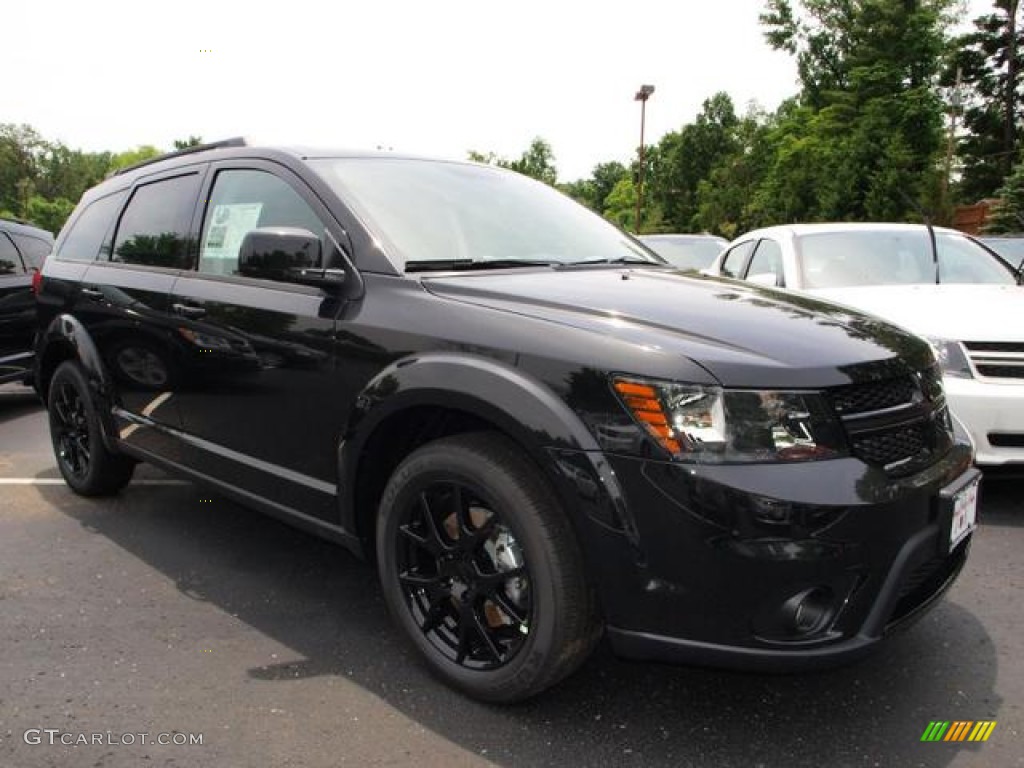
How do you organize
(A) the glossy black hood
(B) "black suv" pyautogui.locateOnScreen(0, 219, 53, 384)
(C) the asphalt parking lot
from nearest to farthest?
(A) the glossy black hood, (C) the asphalt parking lot, (B) "black suv" pyautogui.locateOnScreen(0, 219, 53, 384)

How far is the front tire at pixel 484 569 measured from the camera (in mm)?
2279

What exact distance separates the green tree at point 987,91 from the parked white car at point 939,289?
43275 mm

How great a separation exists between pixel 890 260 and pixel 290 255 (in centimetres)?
444

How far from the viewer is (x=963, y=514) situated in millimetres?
2459

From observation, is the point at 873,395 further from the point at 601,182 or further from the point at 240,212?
the point at 601,182

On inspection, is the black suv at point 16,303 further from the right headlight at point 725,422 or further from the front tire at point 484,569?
the right headlight at point 725,422

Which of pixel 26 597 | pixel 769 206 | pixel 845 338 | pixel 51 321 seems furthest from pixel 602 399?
pixel 769 206

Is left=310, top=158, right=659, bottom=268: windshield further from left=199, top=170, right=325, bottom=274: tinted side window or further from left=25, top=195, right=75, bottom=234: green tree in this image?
left=25, top=195, right=75, bottom=234: green tree

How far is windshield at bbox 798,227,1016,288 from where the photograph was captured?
Result: 5.57 m

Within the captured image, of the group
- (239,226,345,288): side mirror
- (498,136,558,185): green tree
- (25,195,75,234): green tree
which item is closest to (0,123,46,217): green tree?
(25,195,75,234): green tree

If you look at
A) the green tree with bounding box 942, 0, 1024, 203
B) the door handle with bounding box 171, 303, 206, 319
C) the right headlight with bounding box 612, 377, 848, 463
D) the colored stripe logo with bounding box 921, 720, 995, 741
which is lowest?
the colored stripe logo with bounding box 921, 720, 995, 741

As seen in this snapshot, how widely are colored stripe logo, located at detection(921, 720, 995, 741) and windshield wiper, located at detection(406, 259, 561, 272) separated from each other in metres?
Result: 1.91

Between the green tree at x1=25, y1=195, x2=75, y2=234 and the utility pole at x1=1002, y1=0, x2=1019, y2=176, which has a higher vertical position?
the utility pole at x1=1002, y1=0, x2=1019, y2=176

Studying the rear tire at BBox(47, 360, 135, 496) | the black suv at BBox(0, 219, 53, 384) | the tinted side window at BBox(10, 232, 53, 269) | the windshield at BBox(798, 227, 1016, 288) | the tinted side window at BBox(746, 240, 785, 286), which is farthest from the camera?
the tinted side window at BBox(10, 232, 53, 269)
